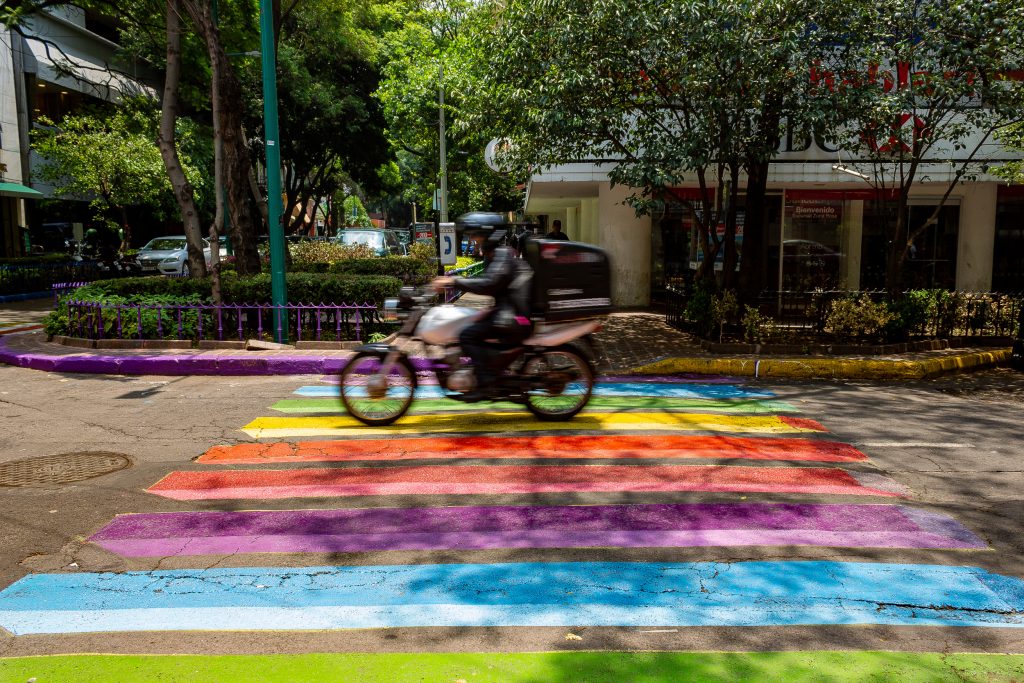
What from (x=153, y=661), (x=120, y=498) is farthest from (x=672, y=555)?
(x=120, y=498)

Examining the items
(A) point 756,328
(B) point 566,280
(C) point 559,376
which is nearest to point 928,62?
(A) point 756,328

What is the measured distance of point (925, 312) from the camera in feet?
44.0

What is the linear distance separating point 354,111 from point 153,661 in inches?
1249

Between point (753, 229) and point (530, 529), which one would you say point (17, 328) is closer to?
point (753, 229)

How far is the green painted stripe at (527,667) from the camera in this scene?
11.3 feet

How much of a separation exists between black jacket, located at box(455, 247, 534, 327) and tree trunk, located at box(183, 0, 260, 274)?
8808mm

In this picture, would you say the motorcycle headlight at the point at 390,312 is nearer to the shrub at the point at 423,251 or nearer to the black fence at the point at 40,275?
the shrub at the point at 423,251

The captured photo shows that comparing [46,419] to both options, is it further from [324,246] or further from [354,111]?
[354,111]

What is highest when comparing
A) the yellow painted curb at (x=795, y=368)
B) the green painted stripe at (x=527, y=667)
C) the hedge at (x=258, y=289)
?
the hedge at (x=258, y=289)

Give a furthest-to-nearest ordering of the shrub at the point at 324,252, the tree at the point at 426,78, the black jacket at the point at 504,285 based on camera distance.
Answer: the tree at the point at 426,78
the shrub at the point at 324,252
the black jacket at the point at 504,285

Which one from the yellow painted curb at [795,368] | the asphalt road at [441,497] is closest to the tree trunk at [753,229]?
the yellow painted curb at [795,368]

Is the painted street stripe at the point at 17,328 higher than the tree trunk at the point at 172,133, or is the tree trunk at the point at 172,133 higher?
the tree trunk at the point at 172,133

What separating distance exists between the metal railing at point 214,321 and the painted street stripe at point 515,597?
8236mm

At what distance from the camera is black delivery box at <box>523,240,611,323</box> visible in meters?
7.30
